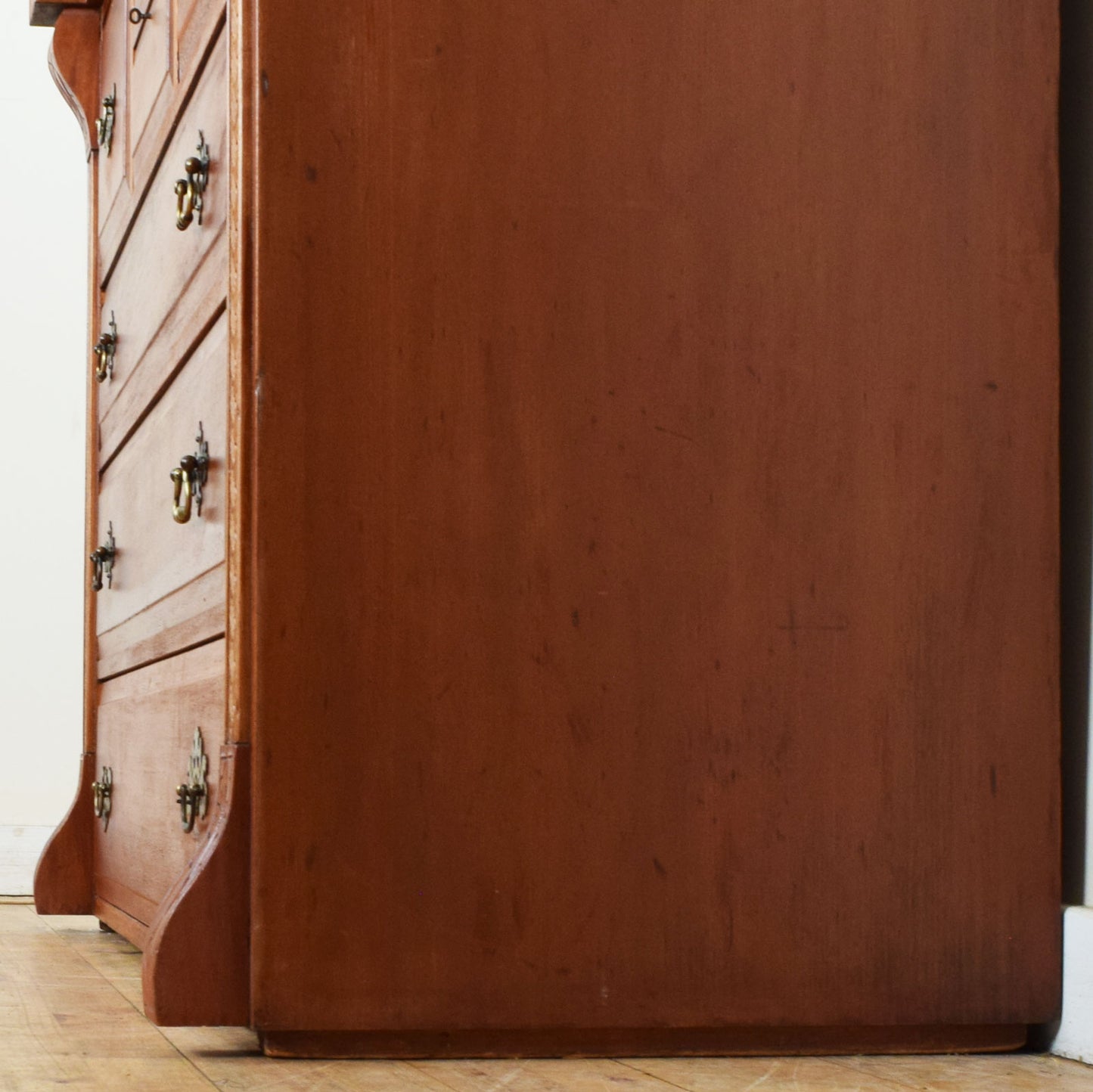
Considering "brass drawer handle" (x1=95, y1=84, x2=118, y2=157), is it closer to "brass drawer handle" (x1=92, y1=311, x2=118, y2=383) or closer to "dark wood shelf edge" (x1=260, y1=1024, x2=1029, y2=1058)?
"brass drawer handle" (x1=92, y1=311, x2=118, y2=383)

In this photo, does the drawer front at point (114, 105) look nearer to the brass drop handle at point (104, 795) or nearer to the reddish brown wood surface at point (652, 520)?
the brass drop handle at point (104, 795)

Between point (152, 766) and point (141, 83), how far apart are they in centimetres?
72

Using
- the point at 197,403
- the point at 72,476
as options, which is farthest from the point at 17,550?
the point at 197,403

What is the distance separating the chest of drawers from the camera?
3.26 ft

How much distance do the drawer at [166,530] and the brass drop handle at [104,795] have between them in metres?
0.12

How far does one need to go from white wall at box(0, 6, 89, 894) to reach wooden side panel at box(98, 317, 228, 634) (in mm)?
847

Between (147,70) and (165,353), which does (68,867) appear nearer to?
(165,353)

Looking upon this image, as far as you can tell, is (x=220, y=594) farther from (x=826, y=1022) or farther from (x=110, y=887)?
(x=110, y=887)

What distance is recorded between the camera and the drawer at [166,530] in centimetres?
114

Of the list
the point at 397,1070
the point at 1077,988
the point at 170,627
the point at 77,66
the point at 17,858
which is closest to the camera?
the point at 397,1070

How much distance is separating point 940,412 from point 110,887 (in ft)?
3.58

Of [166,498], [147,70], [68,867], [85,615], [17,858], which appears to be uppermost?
[147,70]

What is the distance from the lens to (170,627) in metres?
1.33

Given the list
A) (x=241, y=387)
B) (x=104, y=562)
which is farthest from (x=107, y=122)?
(x=241, y=387)
